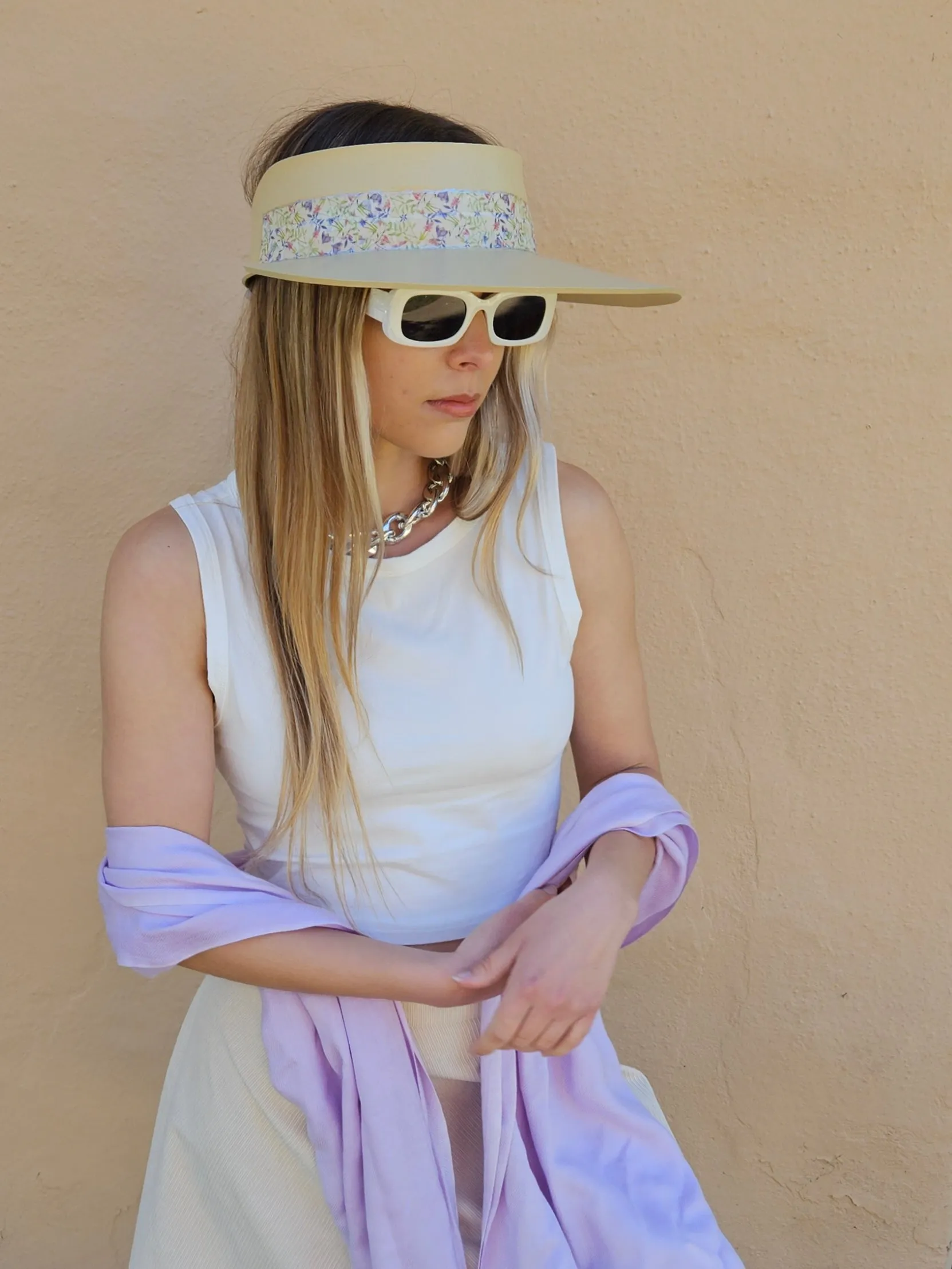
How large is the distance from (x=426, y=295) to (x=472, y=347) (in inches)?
3.8

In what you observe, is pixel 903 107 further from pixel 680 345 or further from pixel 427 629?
pixel 427 629

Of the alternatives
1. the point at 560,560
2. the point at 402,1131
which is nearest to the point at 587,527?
the point at 560,560

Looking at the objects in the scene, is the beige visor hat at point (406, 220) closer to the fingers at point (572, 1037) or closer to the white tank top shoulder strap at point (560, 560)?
the white tank top shoulder strap at point (560, 560)

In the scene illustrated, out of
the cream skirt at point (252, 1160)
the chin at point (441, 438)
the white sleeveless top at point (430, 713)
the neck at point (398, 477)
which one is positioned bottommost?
the cream skirt at point (252, 1160)

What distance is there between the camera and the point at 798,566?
2.02 meters

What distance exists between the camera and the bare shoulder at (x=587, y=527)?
1579 mm

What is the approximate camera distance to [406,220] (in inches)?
53.2

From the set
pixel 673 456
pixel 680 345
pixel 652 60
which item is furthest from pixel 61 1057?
pixel 652 60

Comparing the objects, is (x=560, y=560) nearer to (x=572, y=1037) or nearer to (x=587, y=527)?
(x=587, y=527)

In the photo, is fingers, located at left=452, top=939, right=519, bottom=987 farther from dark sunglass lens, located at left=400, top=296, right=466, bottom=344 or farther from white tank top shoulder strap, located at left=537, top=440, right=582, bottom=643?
dark sunglass lens, located at left=400, top=296, right=466, bottom=344

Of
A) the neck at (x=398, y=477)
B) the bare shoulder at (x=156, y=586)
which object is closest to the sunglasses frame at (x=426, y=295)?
the neck at (x=398, y=477)

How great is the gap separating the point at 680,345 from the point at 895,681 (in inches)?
25.8

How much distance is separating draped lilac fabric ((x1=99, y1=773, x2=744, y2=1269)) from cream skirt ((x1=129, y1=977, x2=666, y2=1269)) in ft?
0.20

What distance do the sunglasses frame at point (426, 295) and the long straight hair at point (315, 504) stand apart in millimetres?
54
